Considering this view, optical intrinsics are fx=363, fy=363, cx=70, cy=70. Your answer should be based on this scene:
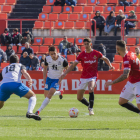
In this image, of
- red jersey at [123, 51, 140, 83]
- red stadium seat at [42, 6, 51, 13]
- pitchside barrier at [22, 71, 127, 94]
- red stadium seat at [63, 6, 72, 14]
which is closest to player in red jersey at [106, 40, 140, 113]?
red jersey at [123, 51, 140, 83]

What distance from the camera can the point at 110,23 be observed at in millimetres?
23188

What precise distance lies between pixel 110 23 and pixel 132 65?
15487mm

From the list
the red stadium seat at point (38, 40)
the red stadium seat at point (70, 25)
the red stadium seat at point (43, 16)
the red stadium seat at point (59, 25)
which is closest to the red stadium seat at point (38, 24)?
the red stadium seat at point (59, 25)

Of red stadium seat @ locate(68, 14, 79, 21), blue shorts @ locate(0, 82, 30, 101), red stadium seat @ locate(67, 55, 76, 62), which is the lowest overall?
red stadium seat @ locate(67, 55, 76, 62)

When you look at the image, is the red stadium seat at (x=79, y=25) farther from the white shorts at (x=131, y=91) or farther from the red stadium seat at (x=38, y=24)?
the white shorts at (x=131, y=91)

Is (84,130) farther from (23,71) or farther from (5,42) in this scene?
(5,42)

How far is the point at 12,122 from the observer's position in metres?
8.90

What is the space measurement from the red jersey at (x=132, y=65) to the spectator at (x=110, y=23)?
15126mm

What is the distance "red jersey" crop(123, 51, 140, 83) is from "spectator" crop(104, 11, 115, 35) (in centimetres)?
1513

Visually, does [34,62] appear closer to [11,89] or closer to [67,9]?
[67,9]

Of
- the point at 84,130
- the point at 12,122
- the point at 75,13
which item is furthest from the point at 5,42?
the point at 84,130

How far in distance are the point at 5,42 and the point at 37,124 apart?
1593 cm

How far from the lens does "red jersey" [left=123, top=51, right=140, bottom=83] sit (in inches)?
309

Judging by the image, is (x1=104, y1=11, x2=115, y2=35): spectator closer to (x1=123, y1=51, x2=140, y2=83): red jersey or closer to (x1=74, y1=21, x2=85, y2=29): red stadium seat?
(x1=74, y1=21, x2=85, y2=29): red stadium seat
